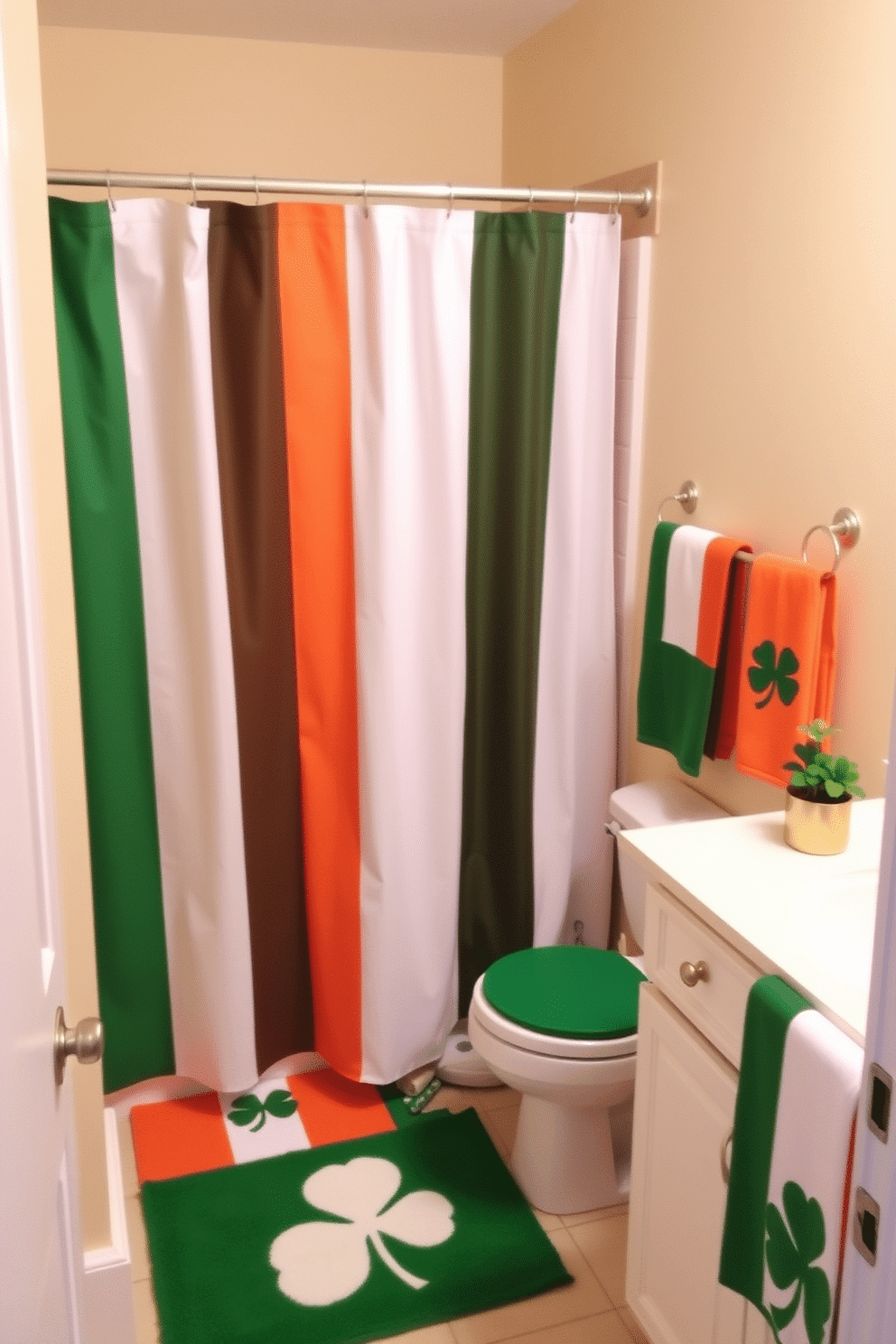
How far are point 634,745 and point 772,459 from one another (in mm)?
844

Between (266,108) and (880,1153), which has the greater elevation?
(266,108)

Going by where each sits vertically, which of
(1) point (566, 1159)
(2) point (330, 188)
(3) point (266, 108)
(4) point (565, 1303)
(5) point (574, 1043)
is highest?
(3) point (266, 108)

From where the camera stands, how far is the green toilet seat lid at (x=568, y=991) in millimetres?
2164

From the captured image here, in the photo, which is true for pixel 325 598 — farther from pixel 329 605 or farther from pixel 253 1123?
pixel 253 1123

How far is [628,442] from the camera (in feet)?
8.45

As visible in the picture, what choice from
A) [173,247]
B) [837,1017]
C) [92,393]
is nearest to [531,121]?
[173,247]

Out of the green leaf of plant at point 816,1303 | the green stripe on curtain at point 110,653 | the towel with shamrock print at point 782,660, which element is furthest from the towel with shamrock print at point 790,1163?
the green stripe on curtain at point 110,653

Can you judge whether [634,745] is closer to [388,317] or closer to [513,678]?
[513,678]

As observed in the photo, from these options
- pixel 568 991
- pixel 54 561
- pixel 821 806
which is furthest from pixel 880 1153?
pixel 568 991

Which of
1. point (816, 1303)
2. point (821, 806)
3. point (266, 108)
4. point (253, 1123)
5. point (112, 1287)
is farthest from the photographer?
point (266, 108)

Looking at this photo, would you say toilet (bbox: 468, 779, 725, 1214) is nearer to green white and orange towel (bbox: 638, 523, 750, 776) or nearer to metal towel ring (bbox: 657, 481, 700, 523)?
green white and orange towel (bbox: 638, 523, 750, 776)

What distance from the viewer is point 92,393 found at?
219 centimetres

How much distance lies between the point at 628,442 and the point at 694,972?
4.34 feet

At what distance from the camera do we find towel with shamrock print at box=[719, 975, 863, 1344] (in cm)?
124
